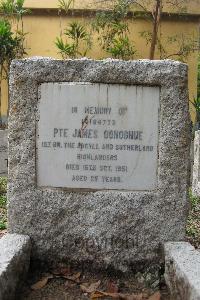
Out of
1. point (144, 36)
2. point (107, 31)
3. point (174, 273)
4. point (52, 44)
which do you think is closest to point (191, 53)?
point (144, 36)

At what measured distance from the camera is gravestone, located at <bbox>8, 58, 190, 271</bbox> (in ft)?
10.5

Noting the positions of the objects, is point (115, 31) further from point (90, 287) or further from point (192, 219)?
point (90, 287)

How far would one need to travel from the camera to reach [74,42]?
10.4 m

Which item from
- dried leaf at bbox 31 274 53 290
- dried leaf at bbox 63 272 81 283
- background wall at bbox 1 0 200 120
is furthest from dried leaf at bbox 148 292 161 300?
background wall at bbox 1 0 200 120

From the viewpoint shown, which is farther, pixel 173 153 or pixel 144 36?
pixel 144 36

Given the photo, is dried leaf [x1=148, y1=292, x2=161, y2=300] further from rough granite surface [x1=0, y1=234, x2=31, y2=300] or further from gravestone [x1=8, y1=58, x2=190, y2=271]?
rough granite surface [x1=0, y1=234, x2=31, y2=300]

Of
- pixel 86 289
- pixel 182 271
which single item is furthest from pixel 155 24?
pixel 182 271

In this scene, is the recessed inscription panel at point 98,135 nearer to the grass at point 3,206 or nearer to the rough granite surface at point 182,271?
the rough granite surface at point 182,271

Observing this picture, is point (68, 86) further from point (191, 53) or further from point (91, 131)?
point (191, 53)

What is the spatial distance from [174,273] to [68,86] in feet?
4.37

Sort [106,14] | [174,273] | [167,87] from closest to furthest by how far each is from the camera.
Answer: [174,273] < [167,87] < [106,14]

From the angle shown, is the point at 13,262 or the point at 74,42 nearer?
the point at 13,262

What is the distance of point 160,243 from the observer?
10.6 ft

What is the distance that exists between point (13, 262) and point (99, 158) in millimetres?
895
